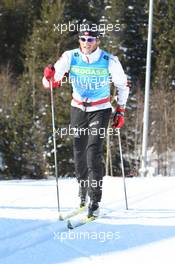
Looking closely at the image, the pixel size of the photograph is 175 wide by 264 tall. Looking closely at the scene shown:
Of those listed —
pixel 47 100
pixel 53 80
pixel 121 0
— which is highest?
pixel 121 0

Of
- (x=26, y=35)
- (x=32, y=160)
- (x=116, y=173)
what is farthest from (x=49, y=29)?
(x=116, y=173)

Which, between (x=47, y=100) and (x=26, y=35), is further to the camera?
(x=26, y=35)

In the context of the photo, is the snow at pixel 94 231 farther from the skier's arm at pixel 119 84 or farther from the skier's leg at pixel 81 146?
the skier's arm at pixel 119 84

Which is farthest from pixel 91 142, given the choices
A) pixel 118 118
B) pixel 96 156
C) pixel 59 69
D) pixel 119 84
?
pixel 59 69

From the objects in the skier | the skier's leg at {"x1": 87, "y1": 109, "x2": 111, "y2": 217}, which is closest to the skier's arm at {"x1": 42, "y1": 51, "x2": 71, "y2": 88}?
the skier

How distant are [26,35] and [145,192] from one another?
3714 cm


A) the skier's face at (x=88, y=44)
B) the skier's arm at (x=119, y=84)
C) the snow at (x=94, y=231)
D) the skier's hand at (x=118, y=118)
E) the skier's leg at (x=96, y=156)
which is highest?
the skier's face at (x=88, y=44)

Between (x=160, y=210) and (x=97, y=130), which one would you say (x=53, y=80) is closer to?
(x=97, y=130)

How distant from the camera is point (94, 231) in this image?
4.79 m

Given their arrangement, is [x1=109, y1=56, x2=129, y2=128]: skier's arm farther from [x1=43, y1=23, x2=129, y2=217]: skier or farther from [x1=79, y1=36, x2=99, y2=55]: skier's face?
[x1=79, y1=36, x2=99, y2=55]: skier's face

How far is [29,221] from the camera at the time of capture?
17.2 ft

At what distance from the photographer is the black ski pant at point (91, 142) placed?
17.6 ft

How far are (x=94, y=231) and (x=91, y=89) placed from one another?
1.47m

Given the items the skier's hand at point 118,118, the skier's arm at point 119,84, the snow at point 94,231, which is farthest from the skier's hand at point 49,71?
Result: the snow at point 94,231
